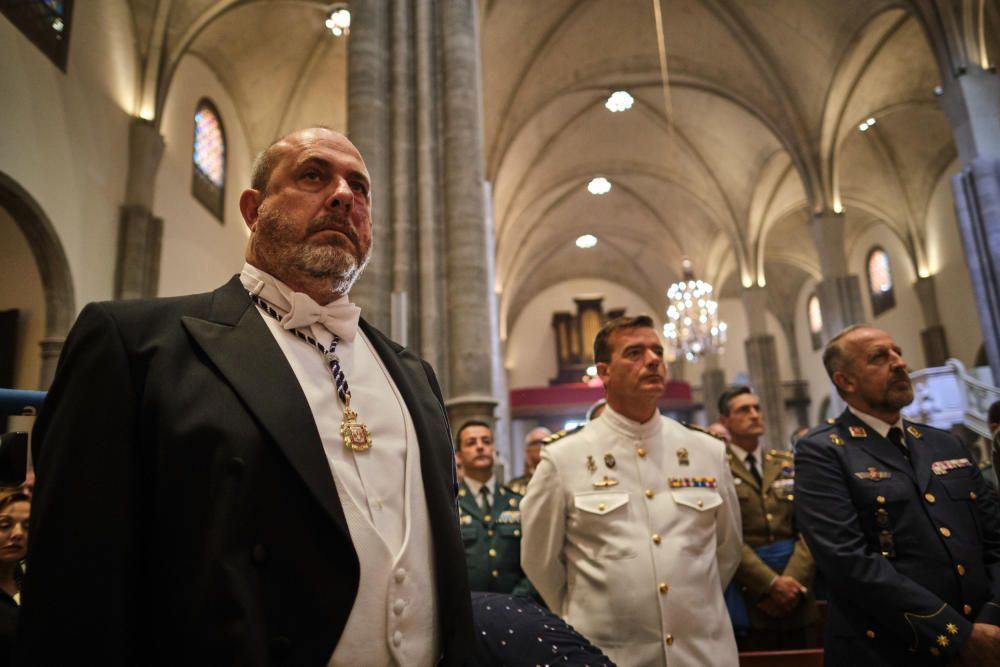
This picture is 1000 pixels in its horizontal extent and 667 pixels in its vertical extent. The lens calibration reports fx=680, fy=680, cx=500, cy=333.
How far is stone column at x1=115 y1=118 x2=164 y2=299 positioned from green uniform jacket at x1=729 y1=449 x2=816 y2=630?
892 cm

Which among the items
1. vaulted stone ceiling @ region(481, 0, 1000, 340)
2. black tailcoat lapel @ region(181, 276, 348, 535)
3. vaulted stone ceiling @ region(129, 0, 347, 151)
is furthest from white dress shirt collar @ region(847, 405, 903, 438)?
vaulted stone ceiling @ region(481, 0, 1000, 340)

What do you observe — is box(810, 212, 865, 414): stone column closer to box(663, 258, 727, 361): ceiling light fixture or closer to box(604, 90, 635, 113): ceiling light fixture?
box(663, 258, 727, 361): ceiling light fixture

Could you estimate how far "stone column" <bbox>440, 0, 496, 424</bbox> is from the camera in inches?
226

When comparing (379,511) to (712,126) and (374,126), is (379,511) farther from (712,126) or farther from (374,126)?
(712,126)

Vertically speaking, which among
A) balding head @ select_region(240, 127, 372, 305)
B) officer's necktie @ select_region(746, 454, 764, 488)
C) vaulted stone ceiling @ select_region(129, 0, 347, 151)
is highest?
vaulted stone ceiling @ select_region(129, 0, 347, 151)

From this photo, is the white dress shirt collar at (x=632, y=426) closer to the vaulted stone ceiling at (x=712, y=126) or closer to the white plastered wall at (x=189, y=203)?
the white plastered wall at (x=189, y=203)

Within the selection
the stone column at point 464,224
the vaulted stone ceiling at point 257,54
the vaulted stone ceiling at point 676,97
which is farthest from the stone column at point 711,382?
the stone column at point 464,224

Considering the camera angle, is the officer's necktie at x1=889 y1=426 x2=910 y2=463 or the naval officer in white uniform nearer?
the naval officer in white uniform

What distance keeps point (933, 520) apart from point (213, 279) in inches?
469

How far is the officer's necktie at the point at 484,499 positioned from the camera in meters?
3.75

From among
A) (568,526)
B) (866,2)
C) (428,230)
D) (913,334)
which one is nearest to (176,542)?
(568,526)

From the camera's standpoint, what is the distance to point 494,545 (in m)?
3.52

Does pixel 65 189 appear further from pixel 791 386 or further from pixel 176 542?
pixel 791 386

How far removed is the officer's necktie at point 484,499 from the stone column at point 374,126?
6.91ft
